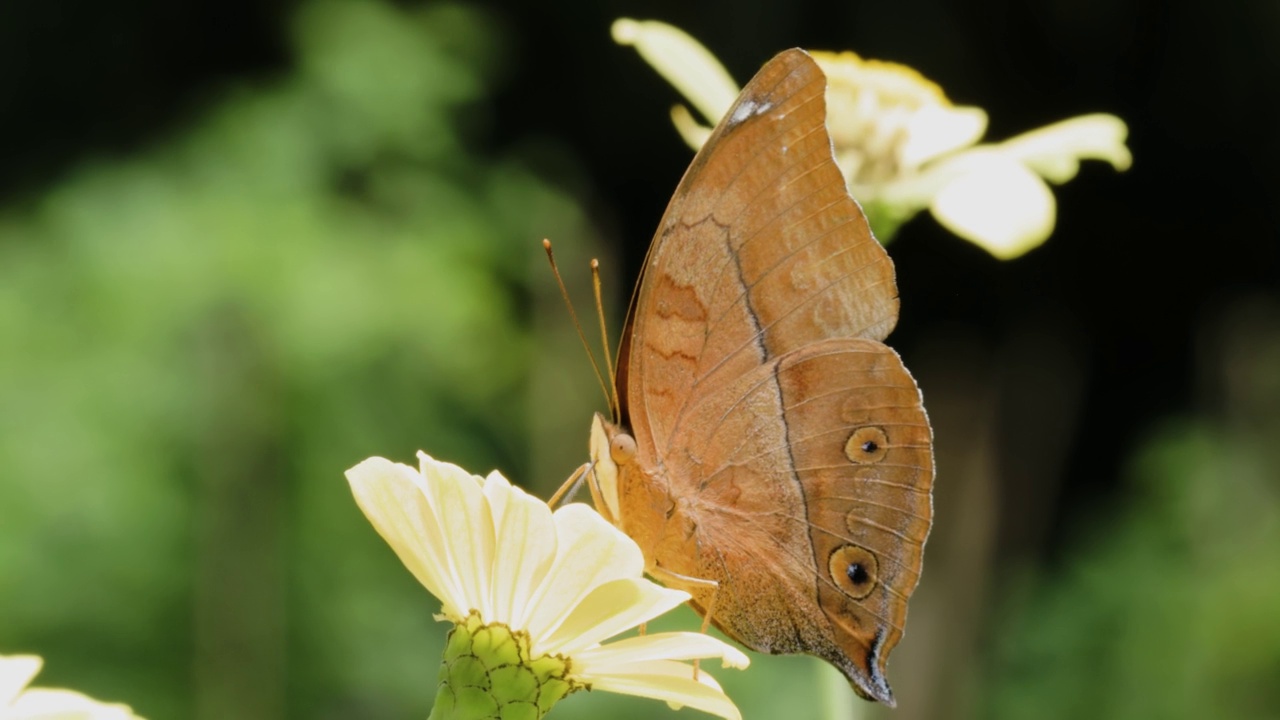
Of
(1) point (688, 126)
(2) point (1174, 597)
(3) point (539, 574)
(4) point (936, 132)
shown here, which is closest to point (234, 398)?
(1) point (688, 126)

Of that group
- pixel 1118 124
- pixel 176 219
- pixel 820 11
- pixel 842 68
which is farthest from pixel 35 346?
pixel 820 11

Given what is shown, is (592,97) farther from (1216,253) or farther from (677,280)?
(677,280)

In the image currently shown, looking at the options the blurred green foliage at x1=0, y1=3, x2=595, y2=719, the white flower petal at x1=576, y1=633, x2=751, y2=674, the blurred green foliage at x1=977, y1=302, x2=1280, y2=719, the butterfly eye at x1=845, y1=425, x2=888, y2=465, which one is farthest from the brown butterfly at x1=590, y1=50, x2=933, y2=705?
the blurred green foliage at x1=977, y1=302, x2=1280, y2=719

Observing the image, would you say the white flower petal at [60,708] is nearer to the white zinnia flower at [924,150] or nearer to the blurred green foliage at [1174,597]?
the white zinnia flower at [924,150]

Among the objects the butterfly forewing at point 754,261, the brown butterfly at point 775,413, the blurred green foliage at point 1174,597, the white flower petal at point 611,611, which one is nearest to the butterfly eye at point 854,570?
the brown butterfly at point 775,413

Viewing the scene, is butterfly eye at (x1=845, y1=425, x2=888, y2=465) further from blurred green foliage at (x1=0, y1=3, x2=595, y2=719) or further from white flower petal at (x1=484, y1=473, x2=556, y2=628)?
blurred green foliage at (x1=0, y1=3, x2=595, y2=719)

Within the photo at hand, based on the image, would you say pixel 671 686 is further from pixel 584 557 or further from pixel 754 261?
pixel 754 261
